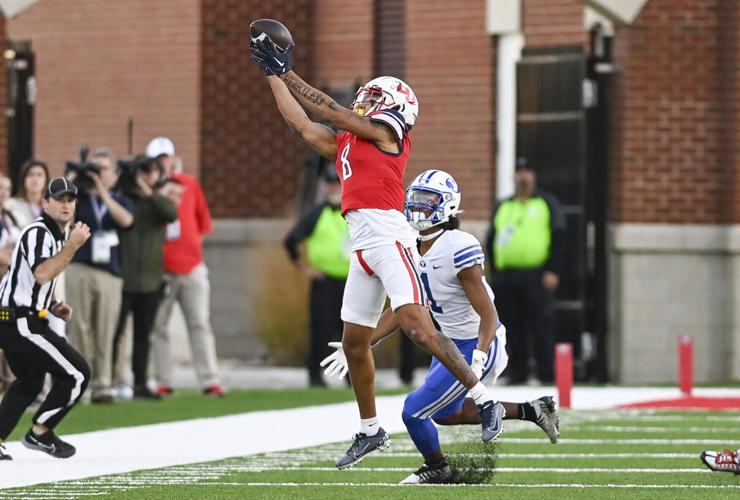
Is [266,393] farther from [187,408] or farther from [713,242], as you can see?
[713,242]

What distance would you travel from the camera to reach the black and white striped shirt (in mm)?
11391

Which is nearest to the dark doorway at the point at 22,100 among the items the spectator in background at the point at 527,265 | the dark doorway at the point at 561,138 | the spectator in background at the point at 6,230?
the spectator in background at the point at 6,230

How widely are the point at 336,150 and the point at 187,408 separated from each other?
19.0 ft

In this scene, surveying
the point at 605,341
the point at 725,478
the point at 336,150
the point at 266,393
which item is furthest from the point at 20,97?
the point at 725,478

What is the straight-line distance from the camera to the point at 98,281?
16.1m

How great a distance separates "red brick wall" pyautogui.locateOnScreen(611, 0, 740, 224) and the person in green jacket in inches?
220

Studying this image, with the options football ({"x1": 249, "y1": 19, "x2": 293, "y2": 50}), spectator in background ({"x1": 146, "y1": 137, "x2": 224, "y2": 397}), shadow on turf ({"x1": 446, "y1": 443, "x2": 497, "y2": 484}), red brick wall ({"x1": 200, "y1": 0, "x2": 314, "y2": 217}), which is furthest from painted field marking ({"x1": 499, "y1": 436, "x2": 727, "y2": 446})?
red brick wall ({"x1": 200, "y1": 0, "x2": 314, "y2": 217})

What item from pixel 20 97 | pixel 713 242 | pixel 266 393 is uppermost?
pixel 20 97

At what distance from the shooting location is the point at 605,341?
19719mm

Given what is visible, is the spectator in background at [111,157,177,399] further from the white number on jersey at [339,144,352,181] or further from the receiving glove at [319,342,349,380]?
the white number on jersey at [339,144,352,181]

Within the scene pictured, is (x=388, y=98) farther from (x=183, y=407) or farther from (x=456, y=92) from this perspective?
(x=456, y=92)

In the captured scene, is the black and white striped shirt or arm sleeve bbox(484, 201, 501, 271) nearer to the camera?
the black and white striped shirt

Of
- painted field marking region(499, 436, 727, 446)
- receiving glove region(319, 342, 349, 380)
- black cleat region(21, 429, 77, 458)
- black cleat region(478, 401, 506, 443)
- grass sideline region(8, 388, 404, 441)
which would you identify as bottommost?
grass sideline region(8, 388, 404, 441)

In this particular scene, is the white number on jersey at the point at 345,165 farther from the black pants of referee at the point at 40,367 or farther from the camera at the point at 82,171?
the camera at the point at 82,171
